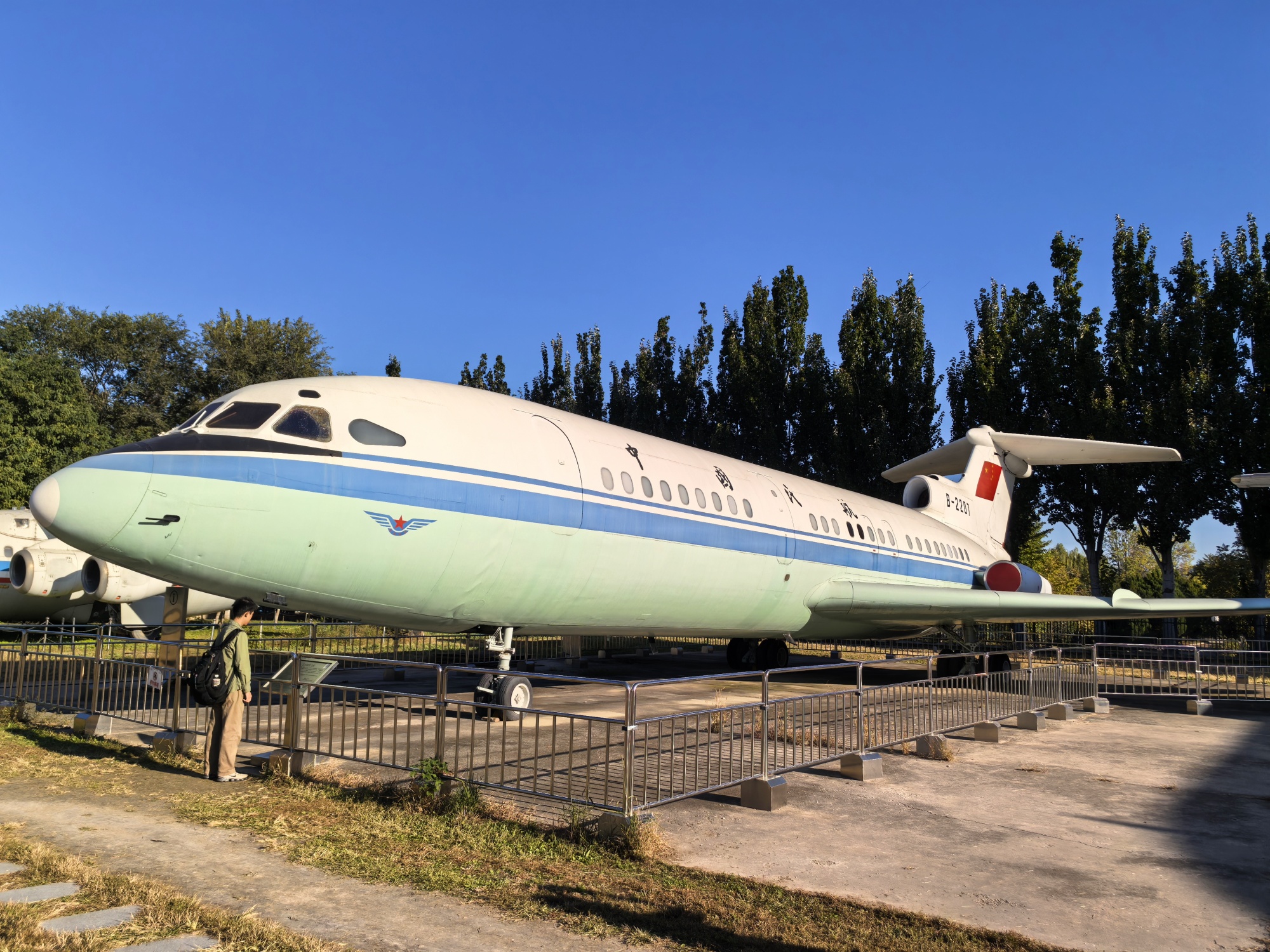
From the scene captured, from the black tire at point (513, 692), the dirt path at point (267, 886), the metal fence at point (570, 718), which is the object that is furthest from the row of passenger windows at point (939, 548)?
the dirt path at point (267, 886)

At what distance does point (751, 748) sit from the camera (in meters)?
7.55

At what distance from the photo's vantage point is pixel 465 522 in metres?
9.23

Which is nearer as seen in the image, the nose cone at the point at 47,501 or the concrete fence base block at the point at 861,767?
the nose cone at the point at 47,501

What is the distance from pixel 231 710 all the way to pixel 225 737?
0.25m

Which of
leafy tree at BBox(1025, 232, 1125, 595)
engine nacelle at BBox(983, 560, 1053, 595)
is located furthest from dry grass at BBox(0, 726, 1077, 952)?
leafy tree at BBox(1025, 232, 1125, 595)

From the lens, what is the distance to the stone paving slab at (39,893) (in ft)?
15.3

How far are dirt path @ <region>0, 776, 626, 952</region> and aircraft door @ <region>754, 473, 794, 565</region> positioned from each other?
9508 millimetres

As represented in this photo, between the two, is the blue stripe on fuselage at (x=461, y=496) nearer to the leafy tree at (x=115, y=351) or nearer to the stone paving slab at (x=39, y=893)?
the stone paving slab at (x=39, y=893)

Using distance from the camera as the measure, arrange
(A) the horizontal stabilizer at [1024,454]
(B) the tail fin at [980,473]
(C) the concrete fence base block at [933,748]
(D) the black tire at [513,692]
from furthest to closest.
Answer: (B) the tail fin at [980,473]
(A) the horizontal stabilizer at [1024,454]
(C) the concrete fence base block at [933,748]
(D) the black tire at [513,692]

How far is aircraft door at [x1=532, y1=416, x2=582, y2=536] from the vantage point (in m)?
10.1

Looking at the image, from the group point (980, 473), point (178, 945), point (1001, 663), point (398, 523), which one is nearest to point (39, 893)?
point (178, 945)

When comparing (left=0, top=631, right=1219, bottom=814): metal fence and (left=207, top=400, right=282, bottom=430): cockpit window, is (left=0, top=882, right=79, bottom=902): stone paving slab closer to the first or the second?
(left=0, top=631, right=1219, bottom=814): metal fence

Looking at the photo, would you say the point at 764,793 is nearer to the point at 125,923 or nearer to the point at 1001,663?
the point at 125,923

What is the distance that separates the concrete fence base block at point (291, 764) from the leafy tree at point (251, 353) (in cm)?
4196
